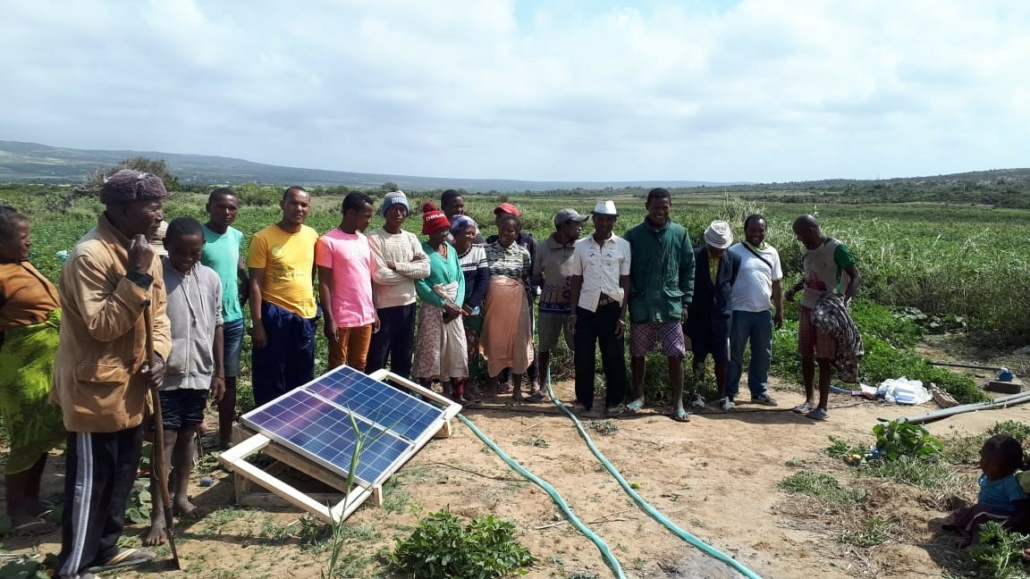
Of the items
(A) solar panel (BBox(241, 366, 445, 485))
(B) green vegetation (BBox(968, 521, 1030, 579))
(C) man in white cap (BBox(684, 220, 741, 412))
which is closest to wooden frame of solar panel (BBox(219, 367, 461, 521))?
(A) solar panel (BBox(241, 366, 445, 485))

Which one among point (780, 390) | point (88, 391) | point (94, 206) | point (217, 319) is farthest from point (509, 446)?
point (94, 206)

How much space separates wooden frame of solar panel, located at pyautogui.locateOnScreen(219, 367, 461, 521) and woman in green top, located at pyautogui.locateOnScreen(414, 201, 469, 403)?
1.02 m

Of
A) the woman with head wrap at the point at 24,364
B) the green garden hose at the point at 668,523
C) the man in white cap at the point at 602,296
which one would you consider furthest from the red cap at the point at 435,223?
the woman with head wrap at the point at 24,364

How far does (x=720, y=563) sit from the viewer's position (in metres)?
3.73

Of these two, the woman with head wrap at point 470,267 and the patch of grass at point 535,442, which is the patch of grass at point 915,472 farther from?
the woman with head wrap at point 470,267

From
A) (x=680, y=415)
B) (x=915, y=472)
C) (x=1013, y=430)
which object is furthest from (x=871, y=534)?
(x=1013, y=430)

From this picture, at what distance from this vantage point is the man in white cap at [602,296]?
20.0 feet

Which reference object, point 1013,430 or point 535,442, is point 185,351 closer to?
point 535,442

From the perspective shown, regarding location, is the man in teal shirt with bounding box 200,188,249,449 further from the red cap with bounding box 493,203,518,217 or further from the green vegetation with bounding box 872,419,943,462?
the green vegetation with bounding box 872,419,943,462

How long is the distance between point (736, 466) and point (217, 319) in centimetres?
392

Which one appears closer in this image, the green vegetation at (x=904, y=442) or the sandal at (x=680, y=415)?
the green vegetation at (x=904, y=442)

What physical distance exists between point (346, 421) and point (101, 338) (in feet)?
6.49

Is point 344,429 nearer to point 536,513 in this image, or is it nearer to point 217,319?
point 217,319

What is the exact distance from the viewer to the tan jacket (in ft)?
9.53
